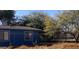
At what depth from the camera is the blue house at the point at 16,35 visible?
1000 centimetres

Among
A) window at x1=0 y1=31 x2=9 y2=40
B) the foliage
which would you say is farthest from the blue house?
the foliage

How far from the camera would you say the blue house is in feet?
32.8

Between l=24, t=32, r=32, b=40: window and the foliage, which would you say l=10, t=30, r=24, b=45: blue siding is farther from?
the foliage

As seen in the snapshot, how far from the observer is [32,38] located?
397 inches

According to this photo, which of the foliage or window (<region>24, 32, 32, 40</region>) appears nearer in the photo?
the foliage

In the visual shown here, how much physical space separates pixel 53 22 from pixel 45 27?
26 cm

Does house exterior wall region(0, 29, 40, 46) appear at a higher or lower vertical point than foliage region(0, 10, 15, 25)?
lower

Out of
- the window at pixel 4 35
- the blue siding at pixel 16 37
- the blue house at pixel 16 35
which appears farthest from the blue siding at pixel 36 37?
the window at pixel 4 35

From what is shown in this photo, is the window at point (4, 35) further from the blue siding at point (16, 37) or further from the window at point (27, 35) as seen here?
the window at point (27, 35)

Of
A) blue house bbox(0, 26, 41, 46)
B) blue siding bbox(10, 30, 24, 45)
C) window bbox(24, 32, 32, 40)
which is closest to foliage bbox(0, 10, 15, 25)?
blue house bbox(0, 26, 41, 46)

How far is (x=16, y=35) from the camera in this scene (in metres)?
10.0

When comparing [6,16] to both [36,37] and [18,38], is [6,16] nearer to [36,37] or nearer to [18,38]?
[18,38]
